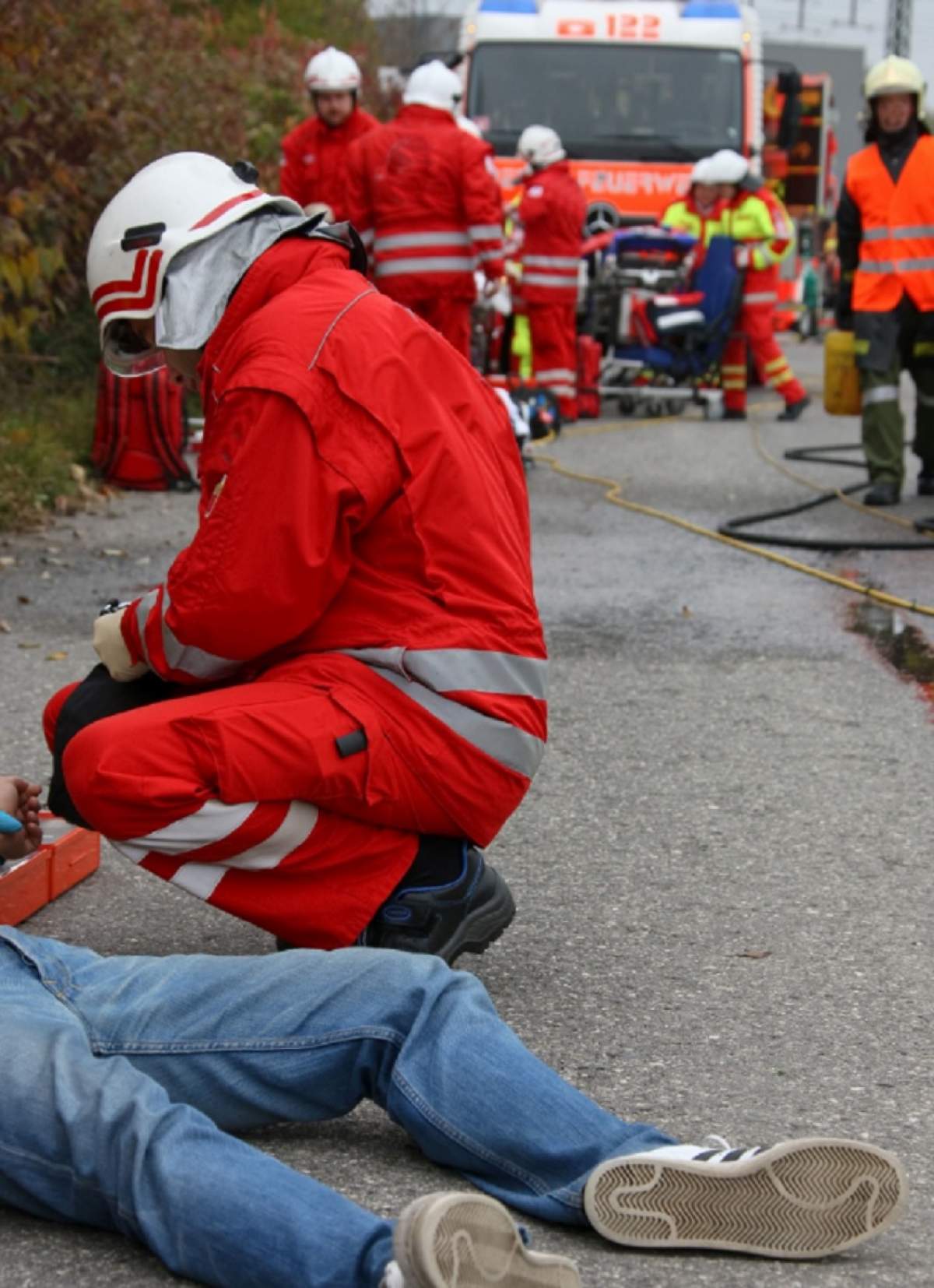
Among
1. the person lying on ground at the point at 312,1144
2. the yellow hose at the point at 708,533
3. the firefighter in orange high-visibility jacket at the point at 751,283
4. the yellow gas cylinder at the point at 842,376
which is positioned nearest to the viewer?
the person lying on ground at the point at 312,1144

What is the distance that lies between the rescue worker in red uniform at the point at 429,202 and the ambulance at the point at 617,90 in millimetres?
5460

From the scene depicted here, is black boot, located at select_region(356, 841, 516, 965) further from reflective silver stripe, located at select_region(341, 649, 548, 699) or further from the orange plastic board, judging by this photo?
the orange plastic board

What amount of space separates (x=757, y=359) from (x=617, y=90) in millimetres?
3178

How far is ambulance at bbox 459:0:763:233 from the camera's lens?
16953mm

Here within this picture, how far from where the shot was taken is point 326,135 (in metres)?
12.3

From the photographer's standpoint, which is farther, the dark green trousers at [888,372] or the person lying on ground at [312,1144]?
the dark green trousers at [888,372]

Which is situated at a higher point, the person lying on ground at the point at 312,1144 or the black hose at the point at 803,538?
the person lying on ground at the point at 312,1144

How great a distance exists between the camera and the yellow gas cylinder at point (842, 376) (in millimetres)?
10383

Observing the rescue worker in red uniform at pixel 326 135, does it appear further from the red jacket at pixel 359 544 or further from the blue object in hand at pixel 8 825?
the blue object in hand at pixel 8 825

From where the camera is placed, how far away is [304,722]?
3377 mm

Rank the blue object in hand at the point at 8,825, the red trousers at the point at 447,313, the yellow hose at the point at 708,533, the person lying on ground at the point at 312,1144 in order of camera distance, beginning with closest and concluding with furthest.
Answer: the person lying on ground at the point at 312,1144 < the blue object in hand at the point at 8,825 < the yellow hose at the point at 708,533 < the red trousers at the point at 447,313

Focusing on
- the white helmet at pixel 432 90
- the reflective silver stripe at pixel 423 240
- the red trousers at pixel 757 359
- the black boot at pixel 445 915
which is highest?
the white helmet at pixel 432 90

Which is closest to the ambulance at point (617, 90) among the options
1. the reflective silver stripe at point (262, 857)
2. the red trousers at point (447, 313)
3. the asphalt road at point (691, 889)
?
the red trousers at point (447, 313)

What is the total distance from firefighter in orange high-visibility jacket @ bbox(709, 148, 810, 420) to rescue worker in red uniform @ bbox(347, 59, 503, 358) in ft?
13.0
